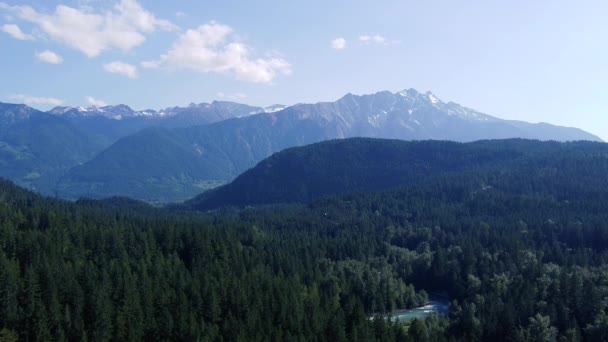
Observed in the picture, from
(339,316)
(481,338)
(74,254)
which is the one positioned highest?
(74,254)

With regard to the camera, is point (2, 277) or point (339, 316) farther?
point (339, 316)

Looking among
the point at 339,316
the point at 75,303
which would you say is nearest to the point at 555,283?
the point at 339,316

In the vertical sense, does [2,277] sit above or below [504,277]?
above

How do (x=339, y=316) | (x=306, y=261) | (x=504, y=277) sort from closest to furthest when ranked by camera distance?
(x=339, y=316) < (x=504, y=277) < (x=306, y=261)

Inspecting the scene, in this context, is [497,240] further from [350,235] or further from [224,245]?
[224,245]

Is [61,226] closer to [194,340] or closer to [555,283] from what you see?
[194,340]

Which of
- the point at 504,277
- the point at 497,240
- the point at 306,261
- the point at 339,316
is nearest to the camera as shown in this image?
the point at 339,316
